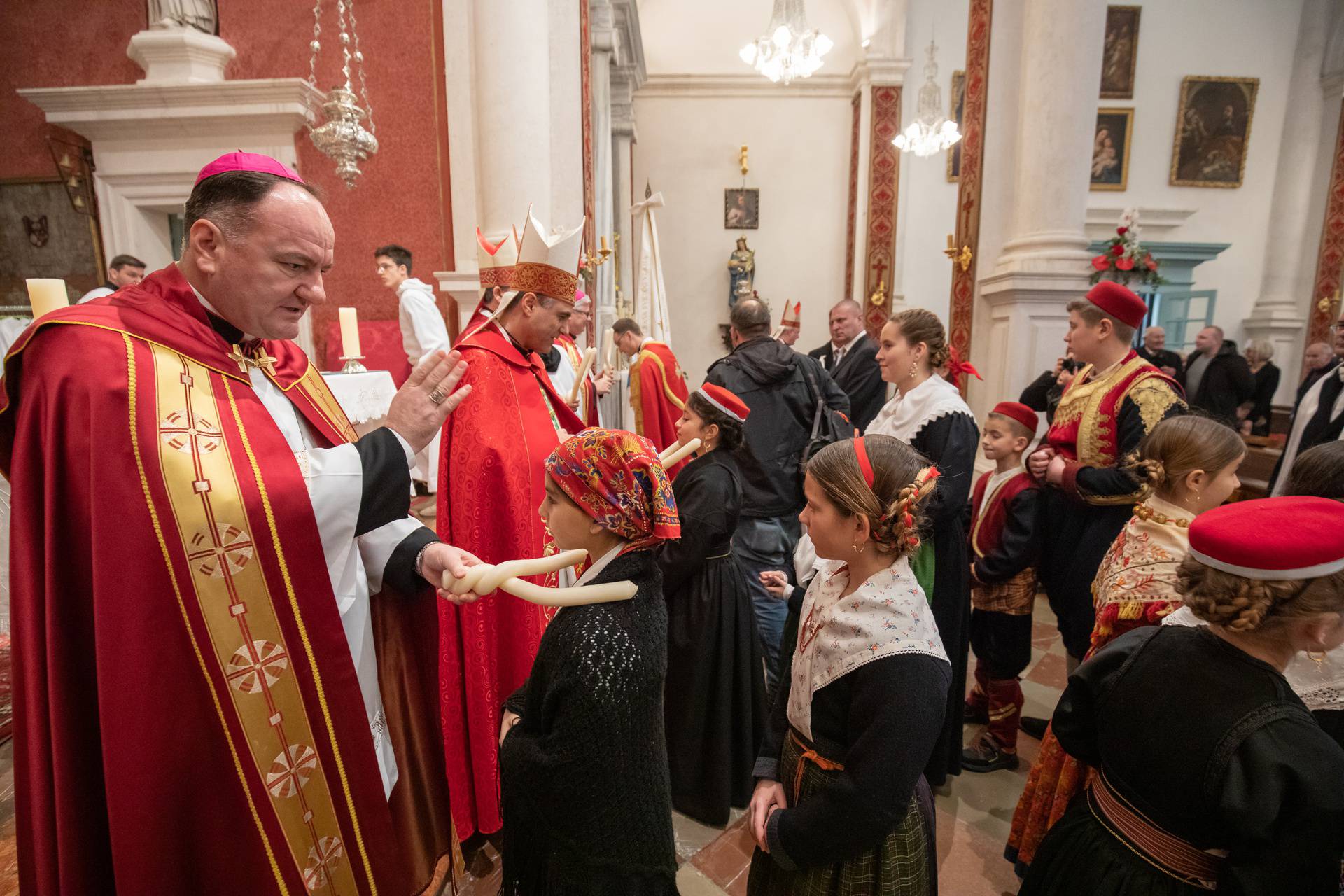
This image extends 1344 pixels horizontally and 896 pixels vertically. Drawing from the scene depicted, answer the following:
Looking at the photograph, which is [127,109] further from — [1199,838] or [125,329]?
[1199,838]

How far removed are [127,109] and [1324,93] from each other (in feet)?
53.8

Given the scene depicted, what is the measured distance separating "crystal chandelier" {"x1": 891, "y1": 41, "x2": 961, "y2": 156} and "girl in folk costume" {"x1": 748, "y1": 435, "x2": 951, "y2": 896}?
9.36m

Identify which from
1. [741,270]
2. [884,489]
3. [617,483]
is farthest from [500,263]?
[741,270]

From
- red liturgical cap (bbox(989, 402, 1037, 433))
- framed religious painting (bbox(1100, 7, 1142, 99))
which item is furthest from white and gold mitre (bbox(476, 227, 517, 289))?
framed religious painting (bbox(1100, 7, 1142, 99))

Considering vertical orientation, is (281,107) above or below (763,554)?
above

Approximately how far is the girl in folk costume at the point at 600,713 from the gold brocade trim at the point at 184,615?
A: 441 mm

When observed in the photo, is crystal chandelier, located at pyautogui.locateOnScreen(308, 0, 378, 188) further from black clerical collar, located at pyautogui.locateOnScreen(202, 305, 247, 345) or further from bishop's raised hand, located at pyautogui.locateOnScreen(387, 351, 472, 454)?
bishop's raised hand, located at pyautogui.locateOnScreen(387, 351, 472, 454)

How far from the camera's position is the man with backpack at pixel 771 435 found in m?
3.36

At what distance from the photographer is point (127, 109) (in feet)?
16.6

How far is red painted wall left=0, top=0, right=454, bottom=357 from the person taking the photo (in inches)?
206

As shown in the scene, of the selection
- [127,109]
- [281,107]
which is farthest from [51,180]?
[281,107]

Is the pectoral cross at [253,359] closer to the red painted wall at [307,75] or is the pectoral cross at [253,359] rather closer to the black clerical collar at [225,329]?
the black clerical collar at [225,329]

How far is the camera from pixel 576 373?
416 centimetres

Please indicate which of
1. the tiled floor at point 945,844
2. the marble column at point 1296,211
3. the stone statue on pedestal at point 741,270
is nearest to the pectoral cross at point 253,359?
the tiled floor at point 945,844
